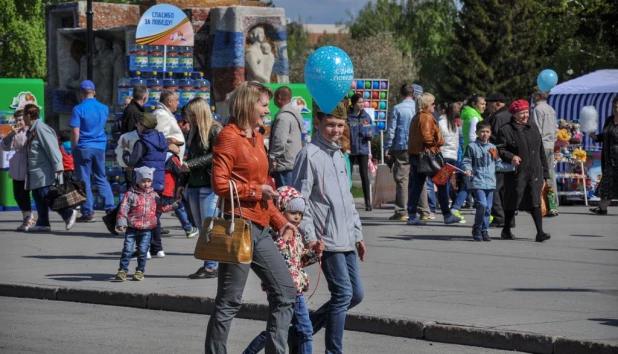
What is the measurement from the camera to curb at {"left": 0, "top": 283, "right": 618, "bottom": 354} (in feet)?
26.2

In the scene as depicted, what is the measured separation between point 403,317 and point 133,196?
11.8 feet

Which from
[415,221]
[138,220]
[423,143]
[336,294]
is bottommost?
[415,221]

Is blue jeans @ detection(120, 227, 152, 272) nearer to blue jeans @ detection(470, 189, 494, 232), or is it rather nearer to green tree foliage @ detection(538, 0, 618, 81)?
blue jeans @ detection(470, 189, 494, 232)

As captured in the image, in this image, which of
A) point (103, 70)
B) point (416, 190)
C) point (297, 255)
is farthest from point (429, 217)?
point (297, 255)

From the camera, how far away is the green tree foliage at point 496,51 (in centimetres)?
6588

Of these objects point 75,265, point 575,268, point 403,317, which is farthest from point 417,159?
point 403,317

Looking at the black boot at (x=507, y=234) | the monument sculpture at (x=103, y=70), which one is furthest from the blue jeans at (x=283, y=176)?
the monument sculpture at (x=103, y=70)

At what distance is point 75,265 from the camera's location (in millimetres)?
12617

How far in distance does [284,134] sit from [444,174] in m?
3.76

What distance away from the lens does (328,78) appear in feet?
32.9

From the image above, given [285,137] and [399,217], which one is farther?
[399,217]

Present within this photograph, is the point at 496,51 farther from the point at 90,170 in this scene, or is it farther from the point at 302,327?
the point at 302,327

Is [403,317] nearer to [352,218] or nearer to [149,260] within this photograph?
[352,218]

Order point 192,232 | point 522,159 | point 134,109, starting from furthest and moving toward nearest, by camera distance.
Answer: point 134,109 < point 192,232 < point 522,159
